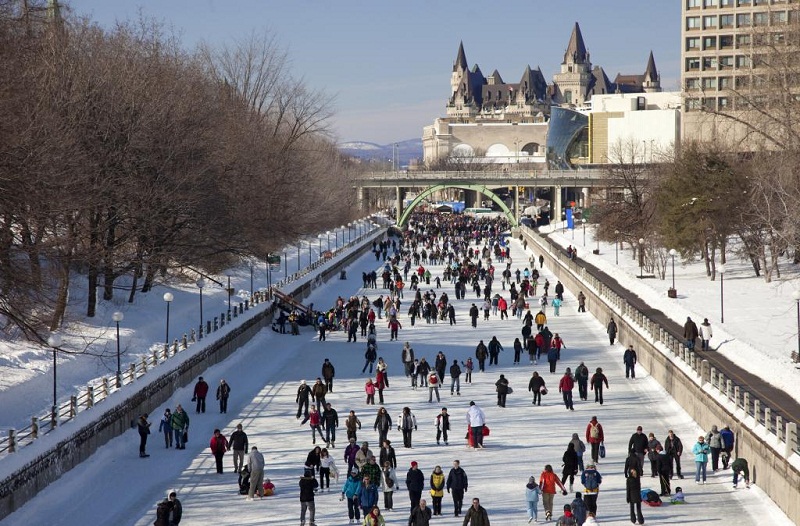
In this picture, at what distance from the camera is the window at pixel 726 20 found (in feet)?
277

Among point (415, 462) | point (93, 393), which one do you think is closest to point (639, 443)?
point (415, 462)

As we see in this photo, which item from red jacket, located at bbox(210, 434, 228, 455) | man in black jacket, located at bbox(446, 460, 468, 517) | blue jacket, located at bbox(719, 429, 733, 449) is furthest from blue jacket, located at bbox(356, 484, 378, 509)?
blue jacket, located at bbox(719, 429, 733, 449)

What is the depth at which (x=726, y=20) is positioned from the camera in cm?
8462

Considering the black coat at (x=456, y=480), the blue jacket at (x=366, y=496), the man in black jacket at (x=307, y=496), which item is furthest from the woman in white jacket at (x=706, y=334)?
the man in black jacket at (x=307, y=496)

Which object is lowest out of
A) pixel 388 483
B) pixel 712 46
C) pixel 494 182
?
pixel 388 483

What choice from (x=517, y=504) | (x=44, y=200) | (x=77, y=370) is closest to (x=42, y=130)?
(x=44, y=200)

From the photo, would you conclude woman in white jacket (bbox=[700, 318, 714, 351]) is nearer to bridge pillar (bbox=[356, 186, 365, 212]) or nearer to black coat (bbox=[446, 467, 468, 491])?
black coat (bbox=[446, 467, 468, 491])

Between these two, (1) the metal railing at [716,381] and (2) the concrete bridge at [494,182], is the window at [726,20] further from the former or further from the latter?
(1) the metal railing at [716,381]

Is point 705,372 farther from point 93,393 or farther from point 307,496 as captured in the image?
point 93,393

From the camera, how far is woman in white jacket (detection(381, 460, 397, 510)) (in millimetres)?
Answer: 17781

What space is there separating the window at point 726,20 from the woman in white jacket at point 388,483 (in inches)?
2868

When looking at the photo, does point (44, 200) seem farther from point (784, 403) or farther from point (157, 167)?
point (157, 167)

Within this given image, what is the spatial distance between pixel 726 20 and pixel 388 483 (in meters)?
73.6

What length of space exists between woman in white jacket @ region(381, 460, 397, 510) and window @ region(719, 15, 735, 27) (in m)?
72.9
